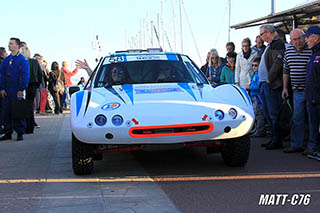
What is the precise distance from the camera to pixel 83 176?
5.68m

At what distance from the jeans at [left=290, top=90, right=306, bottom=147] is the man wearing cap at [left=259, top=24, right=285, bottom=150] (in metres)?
0.46

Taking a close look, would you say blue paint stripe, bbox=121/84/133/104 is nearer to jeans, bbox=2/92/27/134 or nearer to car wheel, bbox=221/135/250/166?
car wheel, bbox=221/135/250/166

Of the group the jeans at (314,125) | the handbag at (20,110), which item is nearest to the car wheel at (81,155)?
the jeans at (314,125)

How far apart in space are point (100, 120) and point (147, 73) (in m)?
1.60

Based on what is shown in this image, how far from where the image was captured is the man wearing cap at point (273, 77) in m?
7.55

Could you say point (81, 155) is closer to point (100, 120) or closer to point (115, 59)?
point (100, 120)

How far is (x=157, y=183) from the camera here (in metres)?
5.15

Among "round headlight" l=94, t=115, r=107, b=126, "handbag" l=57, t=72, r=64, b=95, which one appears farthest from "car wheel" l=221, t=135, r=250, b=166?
"handbag" l=57, t=72, r=64, b=95

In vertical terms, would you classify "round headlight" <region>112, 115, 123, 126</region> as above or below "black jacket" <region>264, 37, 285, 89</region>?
below

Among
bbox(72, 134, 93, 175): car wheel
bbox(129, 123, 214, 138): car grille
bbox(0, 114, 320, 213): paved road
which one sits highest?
bbox(129, 123, 214, 138): car grille

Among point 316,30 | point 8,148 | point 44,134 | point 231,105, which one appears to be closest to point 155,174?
point 231,105

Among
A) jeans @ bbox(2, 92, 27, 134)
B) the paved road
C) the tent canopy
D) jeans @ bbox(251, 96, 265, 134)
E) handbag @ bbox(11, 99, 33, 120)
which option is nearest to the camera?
the paved road

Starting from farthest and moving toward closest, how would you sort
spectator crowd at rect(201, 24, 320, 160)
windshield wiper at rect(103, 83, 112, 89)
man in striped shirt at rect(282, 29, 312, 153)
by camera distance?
man in striped shirt at rect(282, 29, 312, 153) < spectator crowd at rect(201, 24, 320, 160) < windshield wiper at rect(103, 83, 112, 89)

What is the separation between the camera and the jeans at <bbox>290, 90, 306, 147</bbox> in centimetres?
701
